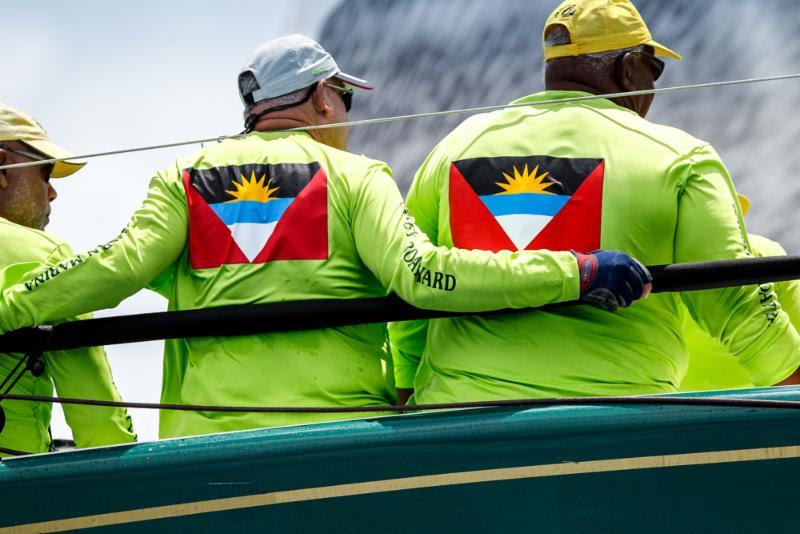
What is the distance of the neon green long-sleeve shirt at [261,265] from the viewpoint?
3201 mm

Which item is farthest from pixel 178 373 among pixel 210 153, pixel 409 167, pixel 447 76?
pixel 447 76

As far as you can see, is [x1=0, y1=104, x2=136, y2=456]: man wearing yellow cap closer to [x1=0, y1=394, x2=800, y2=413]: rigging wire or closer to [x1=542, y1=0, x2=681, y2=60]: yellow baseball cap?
[x1=0, y1=394, x2=800, y2=413]: rigging wire

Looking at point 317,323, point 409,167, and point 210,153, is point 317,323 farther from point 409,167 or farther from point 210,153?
point 409,167

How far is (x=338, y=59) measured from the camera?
530 centimetres

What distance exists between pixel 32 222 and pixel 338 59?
5.34 ft

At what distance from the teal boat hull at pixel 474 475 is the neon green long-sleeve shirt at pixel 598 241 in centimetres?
11

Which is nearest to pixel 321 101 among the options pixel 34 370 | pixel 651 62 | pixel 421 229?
pixel 421 229

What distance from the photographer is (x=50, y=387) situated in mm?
3604

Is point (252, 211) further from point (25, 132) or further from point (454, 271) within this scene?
point (25, 132)

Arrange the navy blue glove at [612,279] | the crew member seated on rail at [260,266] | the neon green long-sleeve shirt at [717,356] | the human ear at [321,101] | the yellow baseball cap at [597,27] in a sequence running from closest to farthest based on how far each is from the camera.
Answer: the navy blue glove at [612,279], the crew member seated on rail at [260,266], the yellow baseball cap at [597,27], the human ear at [321,101], the neon green long-sleeve shirt at [717,356]

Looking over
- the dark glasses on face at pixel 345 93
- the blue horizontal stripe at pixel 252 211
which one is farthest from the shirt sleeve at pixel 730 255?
the dark glasses on face at pixel 345 93

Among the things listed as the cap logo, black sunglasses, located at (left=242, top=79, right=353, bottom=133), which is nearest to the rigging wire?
black sunglasses, located at (left=242, top=79, right=353, bottom=133)

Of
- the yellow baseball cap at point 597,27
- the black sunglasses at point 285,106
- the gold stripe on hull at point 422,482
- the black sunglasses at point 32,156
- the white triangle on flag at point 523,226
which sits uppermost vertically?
the yellow baseball cap at point 597,27

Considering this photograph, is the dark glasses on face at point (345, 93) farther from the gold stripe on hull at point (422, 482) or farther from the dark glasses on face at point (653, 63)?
the gold stripe on hull at point (422, 482)
